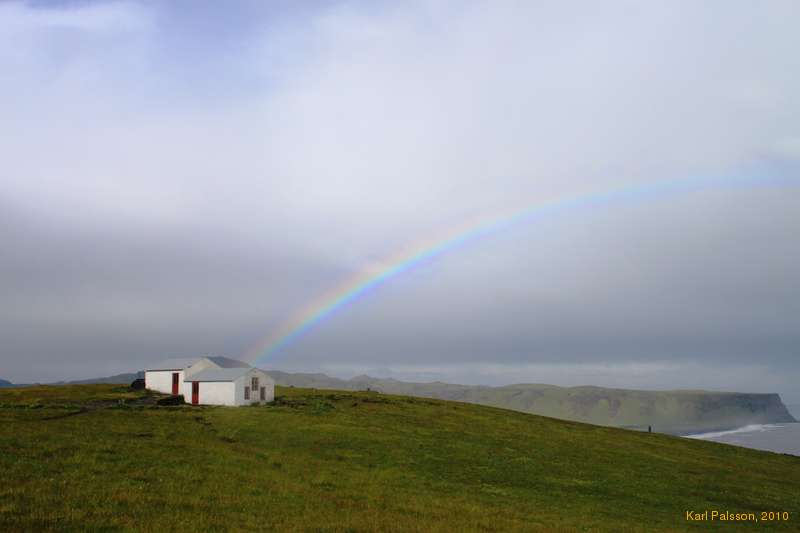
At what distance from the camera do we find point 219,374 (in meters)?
83.2

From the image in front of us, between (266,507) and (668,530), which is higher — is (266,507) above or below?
above

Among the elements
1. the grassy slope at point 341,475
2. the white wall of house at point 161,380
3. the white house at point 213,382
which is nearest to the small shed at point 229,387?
the white house at point 213,382

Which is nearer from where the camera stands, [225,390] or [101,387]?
[225,390]

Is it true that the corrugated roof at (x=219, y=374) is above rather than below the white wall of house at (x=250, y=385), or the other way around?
above

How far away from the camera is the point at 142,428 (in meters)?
47.7

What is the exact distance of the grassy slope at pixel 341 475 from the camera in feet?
81.6

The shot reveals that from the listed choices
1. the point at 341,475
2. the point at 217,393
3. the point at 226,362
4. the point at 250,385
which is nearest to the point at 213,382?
the point at 217,393

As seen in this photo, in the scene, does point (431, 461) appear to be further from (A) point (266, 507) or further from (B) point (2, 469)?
(B) point (2, 469)

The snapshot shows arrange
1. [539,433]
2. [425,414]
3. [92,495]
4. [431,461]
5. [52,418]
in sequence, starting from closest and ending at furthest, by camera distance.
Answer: [92,495] → [431,461] → [52,418] → [539,433] → [425,414]

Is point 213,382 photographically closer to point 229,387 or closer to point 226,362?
point 229,387

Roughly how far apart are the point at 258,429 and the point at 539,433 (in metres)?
32.8

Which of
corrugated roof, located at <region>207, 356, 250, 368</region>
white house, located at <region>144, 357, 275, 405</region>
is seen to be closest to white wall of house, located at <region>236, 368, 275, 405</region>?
white house, located at <region>144, 357, 275, 405</region>

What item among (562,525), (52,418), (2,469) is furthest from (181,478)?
(52,418)

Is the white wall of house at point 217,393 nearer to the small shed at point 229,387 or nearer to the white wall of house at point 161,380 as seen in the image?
the small shed at point 229,387
